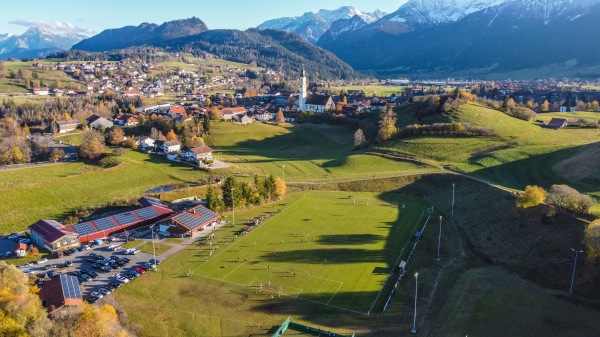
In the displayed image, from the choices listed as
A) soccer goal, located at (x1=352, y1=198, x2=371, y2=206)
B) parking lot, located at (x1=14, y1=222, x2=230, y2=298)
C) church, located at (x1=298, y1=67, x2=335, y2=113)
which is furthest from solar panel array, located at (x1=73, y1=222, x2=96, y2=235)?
church, located at (x1=298, y1=67, x2=335, y2=113)

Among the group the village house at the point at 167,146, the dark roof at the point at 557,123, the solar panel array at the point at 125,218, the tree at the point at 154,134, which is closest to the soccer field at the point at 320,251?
the solar panel array at the point at 125,218

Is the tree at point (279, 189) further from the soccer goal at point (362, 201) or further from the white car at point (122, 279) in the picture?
the white car at point (122, 279)

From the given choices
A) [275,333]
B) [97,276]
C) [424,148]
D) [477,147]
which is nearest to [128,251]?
[97,276]

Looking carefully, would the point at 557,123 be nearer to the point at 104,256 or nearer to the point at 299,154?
the point at 299,154

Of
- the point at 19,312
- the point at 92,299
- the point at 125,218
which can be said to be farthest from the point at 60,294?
the point at 125,218

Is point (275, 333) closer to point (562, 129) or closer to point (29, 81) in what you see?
point (562, 129)

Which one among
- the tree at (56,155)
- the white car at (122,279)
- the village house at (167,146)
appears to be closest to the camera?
the white car at (122,279)

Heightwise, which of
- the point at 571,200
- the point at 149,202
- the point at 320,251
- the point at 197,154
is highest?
the point at 571,200
